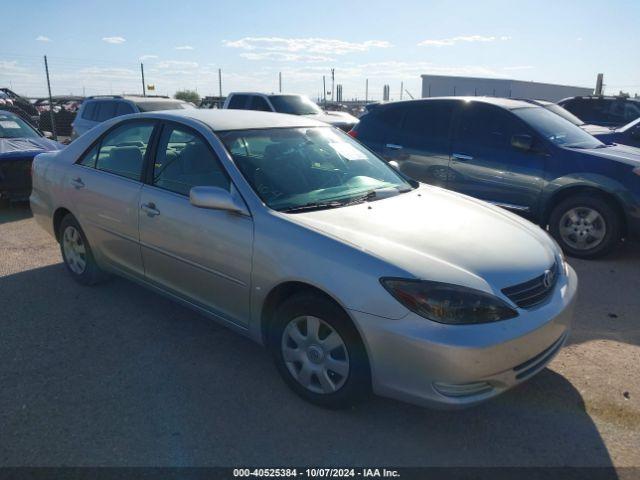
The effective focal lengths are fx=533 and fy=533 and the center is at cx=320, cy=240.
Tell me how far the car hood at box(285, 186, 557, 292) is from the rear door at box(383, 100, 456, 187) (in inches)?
122

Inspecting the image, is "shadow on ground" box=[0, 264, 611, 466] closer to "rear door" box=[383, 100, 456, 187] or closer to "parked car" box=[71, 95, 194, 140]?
"rear door" box=[383, 100, 456, 187]

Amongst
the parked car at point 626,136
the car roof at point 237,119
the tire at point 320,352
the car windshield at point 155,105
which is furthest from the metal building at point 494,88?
the tire at point 320,352

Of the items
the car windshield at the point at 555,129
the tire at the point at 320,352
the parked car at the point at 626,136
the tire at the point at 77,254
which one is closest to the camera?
the tire at the point at 320,352

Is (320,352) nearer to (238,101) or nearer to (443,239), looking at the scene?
(443,239)

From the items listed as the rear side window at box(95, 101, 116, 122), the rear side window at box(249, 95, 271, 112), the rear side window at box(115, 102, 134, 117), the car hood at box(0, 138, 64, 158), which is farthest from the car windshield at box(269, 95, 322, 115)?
the car hood at box(0, 138, 64, 158)

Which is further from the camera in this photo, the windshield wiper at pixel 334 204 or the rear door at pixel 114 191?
the rear door at pixel 114 191

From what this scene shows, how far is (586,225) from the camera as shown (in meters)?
5.80

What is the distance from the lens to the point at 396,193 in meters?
3.76

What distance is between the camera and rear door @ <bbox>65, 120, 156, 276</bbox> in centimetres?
399

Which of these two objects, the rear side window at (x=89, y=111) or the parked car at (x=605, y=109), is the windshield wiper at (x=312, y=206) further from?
the parked car at (x=605, y=109)

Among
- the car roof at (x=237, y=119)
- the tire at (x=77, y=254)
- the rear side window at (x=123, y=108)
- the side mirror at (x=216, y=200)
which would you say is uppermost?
the car roof at (x=237, y=119)

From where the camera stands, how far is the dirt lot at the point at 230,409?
2.66 meters

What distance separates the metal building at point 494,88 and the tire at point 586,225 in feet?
156

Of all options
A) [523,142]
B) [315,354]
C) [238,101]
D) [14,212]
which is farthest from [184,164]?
[238,101]
